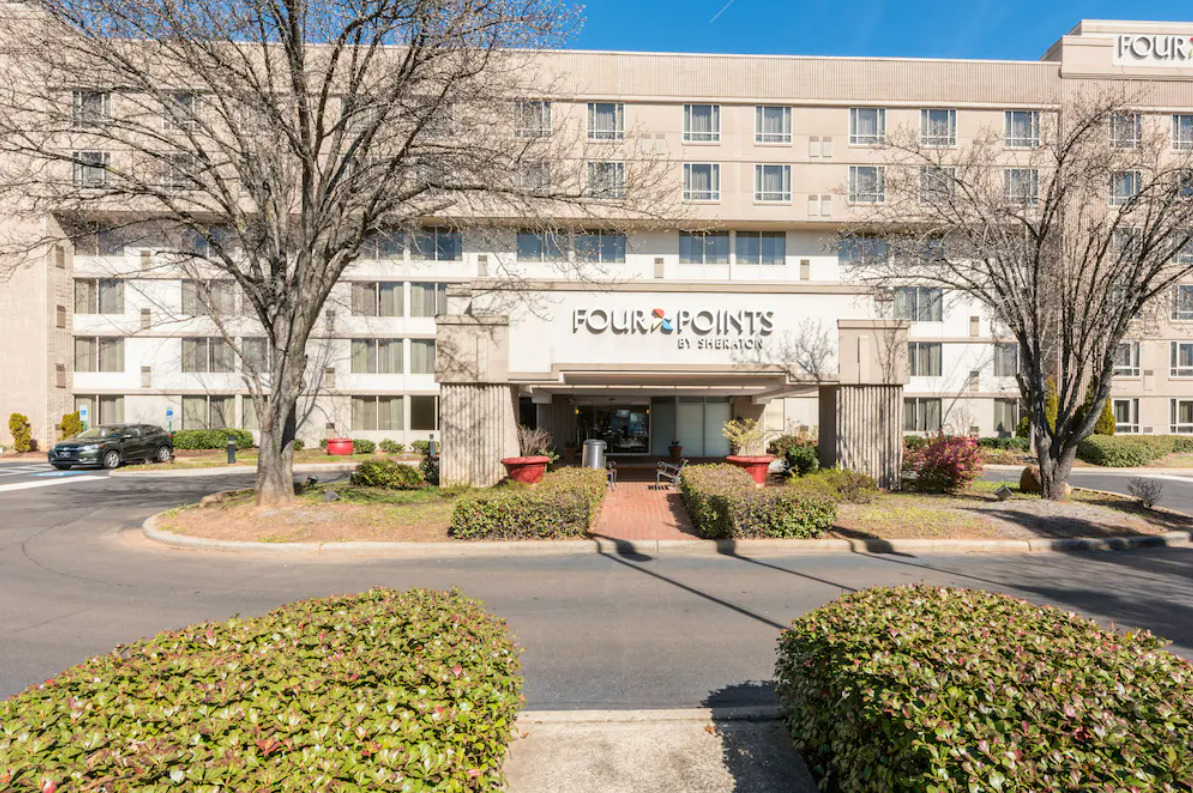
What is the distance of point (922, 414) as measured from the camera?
30.0 meters

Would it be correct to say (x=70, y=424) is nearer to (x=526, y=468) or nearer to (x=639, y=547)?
(x=526, y=468)

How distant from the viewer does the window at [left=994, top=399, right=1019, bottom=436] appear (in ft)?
97.8

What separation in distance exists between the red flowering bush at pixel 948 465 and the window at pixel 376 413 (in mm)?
23988

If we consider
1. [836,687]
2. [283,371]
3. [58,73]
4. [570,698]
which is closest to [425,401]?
[283,371]

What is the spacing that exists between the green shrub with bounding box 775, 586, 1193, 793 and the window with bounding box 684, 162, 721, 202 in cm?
2739

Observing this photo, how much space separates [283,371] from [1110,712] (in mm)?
13381

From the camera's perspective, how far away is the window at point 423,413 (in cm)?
2941

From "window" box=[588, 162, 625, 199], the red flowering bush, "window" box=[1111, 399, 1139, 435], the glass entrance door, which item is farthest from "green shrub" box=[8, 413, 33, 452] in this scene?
"window" box=[1111, 399, 1139, 435]

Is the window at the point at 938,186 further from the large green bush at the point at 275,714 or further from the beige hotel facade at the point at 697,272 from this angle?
the large green bush at the point at 275,714

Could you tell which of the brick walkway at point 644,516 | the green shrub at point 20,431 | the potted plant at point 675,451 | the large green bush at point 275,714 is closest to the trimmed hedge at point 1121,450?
the potted plant at point 675,451

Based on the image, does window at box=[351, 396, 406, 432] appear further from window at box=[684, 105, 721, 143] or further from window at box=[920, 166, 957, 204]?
window at box=[920, 166, 957, 204]

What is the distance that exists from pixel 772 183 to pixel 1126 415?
2365 centimetres

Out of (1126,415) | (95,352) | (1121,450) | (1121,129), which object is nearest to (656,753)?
(1121,129)

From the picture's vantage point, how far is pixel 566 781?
336 centimetres
